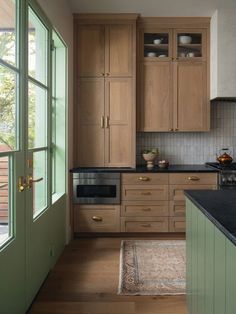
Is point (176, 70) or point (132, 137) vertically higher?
point (176, 70)

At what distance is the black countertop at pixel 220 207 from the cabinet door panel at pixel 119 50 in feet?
8.13

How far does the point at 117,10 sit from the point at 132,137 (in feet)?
5.20

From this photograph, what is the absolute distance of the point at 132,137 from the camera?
4246 millimetres

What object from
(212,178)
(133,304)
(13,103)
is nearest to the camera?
(13,103)

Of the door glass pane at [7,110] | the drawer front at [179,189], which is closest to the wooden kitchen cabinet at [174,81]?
the drawer front at [179,189]

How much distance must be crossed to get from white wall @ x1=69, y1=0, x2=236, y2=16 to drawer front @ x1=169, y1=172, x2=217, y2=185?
6.59 feet

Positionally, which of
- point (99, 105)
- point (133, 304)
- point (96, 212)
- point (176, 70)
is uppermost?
point (176, 70)

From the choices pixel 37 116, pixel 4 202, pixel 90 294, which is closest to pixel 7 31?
pixel 37 116

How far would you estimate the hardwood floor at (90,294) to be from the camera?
238 centimetres

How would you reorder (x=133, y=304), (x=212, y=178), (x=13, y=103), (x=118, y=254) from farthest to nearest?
1. (x=212, y=178)
2. (x=118, y=254)
3. (x=133, y=304)
4. (x=13, y=103)

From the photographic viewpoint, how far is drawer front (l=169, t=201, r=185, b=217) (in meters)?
4.06

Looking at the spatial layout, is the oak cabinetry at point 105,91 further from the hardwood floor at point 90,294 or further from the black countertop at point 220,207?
the black countertop at point 220,207

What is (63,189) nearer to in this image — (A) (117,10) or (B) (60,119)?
(B) (60,119)

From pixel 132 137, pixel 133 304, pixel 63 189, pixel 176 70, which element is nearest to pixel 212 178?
pixel 132 137
